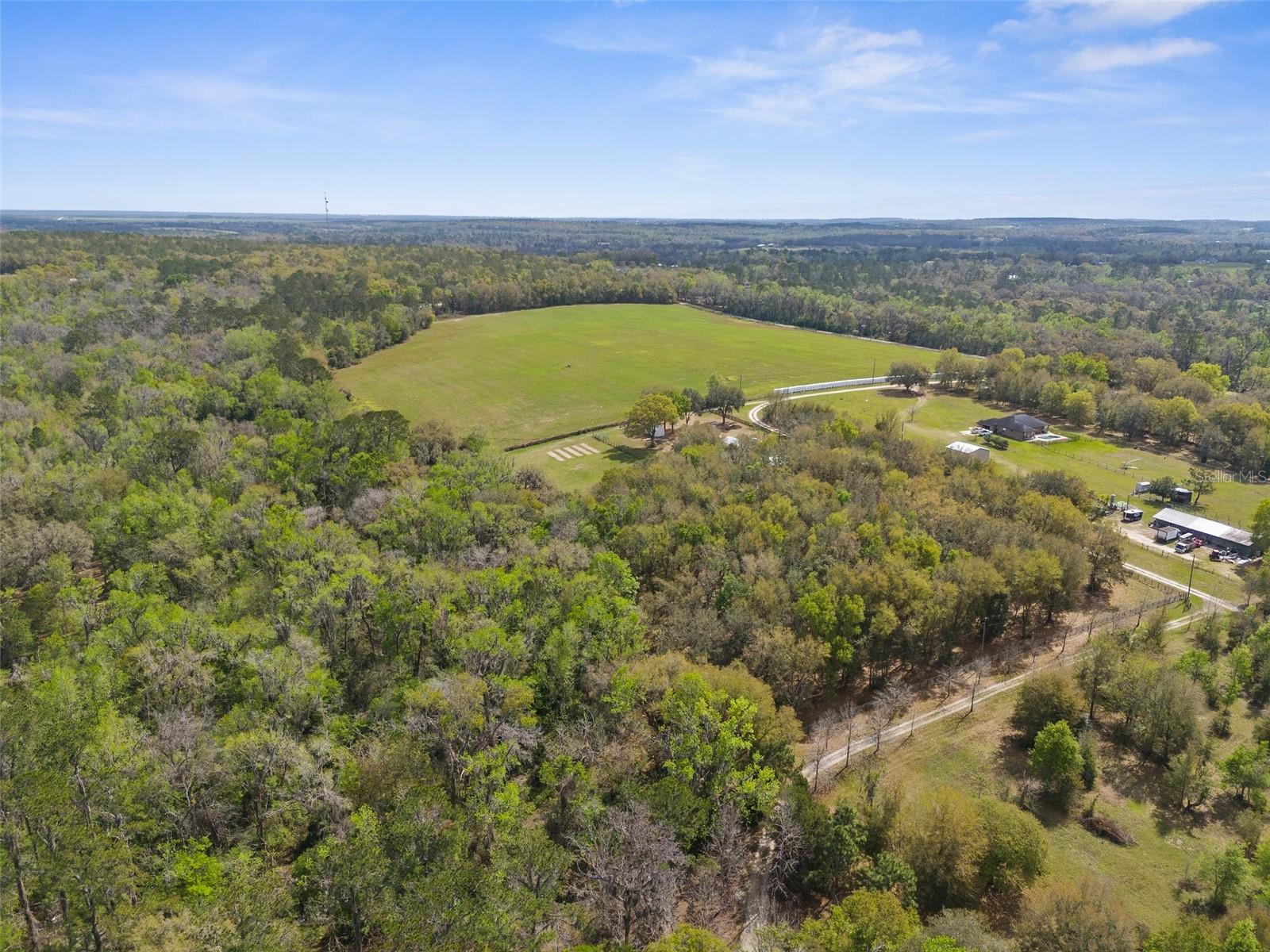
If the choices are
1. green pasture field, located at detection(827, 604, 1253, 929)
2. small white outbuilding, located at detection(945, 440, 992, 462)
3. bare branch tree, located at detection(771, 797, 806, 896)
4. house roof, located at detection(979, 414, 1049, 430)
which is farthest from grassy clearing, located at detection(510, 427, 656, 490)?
house roof, located at detection(979, 414, 1049, 430)

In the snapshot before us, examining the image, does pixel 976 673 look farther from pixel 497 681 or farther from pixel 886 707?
pixel 497 681

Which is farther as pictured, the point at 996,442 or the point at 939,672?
the point at 996,442

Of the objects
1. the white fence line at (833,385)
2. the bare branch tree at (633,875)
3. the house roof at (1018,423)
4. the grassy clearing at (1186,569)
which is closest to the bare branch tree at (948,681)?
the grassy clearing at (1186,569)

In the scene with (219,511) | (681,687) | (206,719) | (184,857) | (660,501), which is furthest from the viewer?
(660,501)

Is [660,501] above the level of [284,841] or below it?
above

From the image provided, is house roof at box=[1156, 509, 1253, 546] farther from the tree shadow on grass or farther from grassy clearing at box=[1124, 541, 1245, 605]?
the tree shadow on grass

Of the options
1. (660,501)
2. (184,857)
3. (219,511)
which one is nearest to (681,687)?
(184,857)

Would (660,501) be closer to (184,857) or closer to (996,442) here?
(184,857)

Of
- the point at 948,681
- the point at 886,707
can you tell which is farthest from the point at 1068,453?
the point at 886,707
